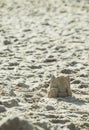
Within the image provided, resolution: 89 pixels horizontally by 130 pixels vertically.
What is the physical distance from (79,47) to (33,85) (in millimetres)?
2229

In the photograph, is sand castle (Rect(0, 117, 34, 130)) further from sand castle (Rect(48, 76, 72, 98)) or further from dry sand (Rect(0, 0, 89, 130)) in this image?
sand castle (Rect(48, 76, 72, 98))

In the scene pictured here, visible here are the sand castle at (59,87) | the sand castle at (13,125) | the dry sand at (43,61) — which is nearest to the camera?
the sand castle at (13,125)

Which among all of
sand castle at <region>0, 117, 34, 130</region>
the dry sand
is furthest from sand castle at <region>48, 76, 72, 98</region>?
sand castle at <region>0, 117, 34, 130</region>

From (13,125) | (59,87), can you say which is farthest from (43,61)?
(13,125)

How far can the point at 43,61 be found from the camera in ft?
19.1

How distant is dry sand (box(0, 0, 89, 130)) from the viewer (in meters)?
3.53

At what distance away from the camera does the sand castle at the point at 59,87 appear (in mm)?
4086

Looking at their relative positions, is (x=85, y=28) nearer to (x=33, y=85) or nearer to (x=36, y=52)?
(x=36, y=52)

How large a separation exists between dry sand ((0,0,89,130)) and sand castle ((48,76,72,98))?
0.07 m

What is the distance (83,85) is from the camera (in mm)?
4633

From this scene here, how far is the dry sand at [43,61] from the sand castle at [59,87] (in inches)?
2.9

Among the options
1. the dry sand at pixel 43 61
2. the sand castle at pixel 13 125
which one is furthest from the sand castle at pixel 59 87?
the sand castle at pixel 13 125

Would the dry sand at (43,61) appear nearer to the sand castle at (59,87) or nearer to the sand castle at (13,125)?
the sand castle at (59,87)

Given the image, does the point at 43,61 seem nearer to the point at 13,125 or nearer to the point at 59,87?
the point at 59,87
